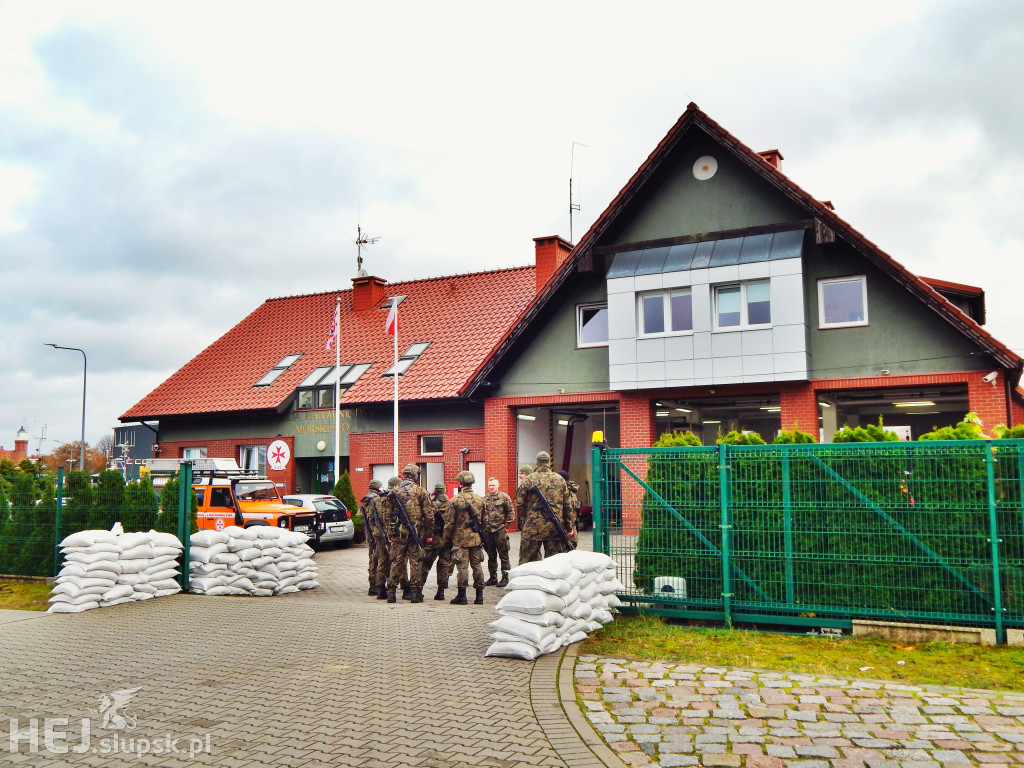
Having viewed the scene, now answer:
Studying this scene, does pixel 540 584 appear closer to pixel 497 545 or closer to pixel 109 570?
pixel 497 545

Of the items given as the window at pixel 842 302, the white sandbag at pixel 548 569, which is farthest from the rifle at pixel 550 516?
the window at pixel 842 302

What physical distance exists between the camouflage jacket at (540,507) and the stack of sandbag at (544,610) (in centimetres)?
275

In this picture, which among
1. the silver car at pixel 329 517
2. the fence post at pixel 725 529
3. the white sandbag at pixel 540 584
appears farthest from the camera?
the silver car at pixel 329 517

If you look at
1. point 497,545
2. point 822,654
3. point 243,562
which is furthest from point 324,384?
point 822,654

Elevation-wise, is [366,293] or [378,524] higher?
[366,293]

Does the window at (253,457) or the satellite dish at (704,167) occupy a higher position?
the satellite dish at (704,167)

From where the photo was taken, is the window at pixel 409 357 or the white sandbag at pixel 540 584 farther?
the window at pixel 409 357

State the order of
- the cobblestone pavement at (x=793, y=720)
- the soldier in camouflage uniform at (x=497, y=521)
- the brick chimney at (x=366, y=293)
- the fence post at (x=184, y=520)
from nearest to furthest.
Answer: the cobblestone pavement at (x=793, y=720) → the fence post at (x=184, y=520) → the soldier in camouflage uniform at (x=497, y=521) → the brick chimney at (x=366, y=293)

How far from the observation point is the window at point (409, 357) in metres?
28.6

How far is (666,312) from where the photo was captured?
71.0 ft

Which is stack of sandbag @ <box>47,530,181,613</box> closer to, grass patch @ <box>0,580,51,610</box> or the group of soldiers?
grass patch @ <box>0,580,51,610</box>

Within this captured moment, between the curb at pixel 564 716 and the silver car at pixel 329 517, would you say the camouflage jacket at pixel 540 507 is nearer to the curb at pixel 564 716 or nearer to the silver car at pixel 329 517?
the curb at pixel 564 716

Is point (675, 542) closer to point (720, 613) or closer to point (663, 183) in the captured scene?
point (720, 613)

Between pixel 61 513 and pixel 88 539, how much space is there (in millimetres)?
3301
